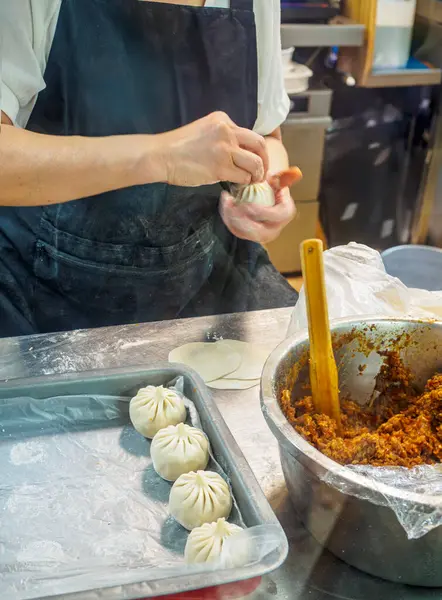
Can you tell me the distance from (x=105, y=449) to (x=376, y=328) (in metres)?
0.40

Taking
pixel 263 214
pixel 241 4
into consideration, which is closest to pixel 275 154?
pixel 263 214

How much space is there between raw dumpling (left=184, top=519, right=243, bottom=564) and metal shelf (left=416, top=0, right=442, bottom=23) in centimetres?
174

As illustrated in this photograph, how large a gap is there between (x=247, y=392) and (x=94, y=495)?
1.05ft

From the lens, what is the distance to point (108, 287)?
122 centimetres

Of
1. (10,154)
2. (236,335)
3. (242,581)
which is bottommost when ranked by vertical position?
(236,335)

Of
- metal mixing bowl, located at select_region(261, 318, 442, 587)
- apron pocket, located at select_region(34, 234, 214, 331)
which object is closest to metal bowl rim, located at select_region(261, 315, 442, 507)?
metal mixing bowl, located at select_region(261, 318, 442, 587)

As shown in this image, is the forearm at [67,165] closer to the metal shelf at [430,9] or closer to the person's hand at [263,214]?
the person's hand at [263,214]

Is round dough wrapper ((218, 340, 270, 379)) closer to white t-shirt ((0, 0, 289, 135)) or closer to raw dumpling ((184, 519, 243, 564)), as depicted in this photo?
raw dumpling ((184, 519, 243, 564))

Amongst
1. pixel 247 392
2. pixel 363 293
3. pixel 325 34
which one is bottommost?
pixel 247 392

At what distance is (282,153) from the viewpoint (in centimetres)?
137

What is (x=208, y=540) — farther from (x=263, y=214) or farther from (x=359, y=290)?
(x=263, y=214)

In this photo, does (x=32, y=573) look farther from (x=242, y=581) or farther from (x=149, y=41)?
(x=149, y=41)

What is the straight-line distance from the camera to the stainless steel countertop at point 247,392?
25.5 inches

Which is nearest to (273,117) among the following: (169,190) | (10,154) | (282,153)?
(282,153)
